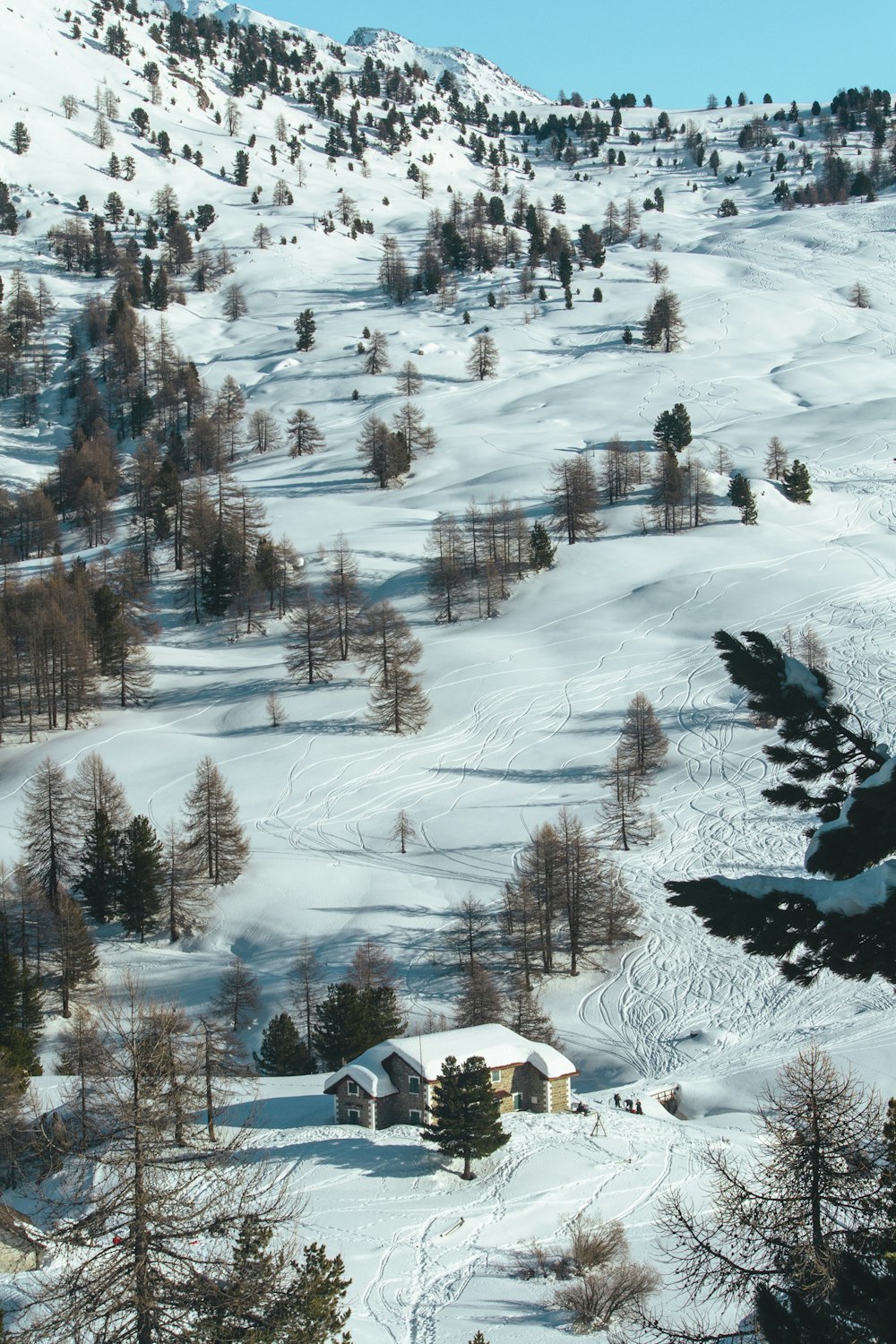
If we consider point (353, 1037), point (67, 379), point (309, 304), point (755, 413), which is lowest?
point (353, 1037)

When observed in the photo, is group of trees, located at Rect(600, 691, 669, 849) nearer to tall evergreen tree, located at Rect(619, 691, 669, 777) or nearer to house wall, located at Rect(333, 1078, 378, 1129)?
tall evergreen tree, located at Rect(619, 691, 669, 777)

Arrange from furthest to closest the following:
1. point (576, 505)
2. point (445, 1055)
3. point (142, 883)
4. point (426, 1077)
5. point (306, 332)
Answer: point (306, 332) → point (576, 505) → point (142, 883) → point (445, 1055) → point (426, 1077)

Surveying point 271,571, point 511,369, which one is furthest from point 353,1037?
point 511,369

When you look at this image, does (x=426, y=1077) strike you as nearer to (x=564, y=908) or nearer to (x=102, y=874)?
(x=564, y=908)

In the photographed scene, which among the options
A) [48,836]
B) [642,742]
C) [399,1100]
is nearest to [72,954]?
[48,836]

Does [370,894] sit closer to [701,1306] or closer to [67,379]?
[701,1306]

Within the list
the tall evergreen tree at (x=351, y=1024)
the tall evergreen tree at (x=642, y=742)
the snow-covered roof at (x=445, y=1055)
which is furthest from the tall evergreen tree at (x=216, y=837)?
the tall evergreen tree at (x=642, y=742)

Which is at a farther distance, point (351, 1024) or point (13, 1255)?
point (351, 1024)
